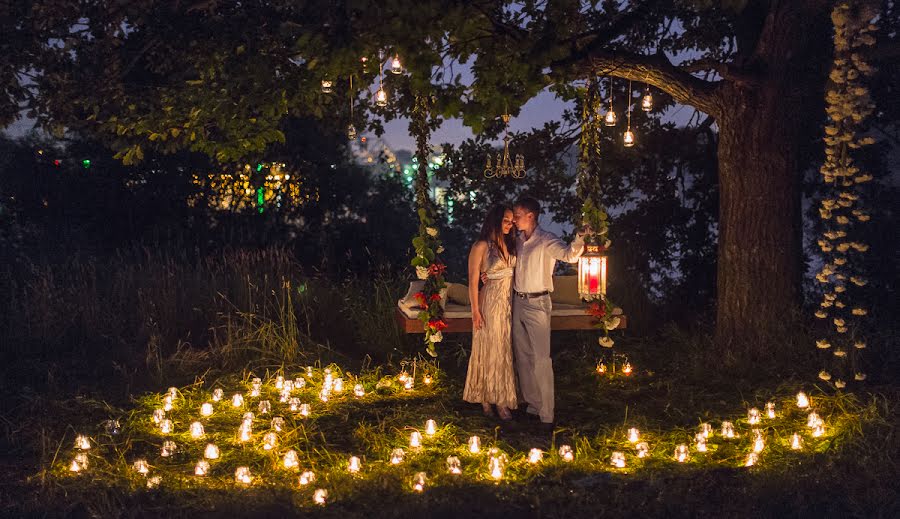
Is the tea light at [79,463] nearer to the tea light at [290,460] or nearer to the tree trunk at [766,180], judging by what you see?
the tea light at [290,460]

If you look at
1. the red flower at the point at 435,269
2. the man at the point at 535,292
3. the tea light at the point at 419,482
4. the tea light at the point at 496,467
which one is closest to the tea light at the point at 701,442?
the man at the point at 535,292

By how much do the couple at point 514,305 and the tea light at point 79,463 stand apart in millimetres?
3368

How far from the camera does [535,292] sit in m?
7.49

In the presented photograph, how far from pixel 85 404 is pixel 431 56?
15.5 ft

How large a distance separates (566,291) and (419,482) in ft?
15.1

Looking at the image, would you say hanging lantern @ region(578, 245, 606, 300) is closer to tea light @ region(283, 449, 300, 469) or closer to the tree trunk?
the tree trunk

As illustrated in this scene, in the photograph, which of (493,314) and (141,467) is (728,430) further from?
(141,467)

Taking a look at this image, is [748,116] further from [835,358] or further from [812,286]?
[812,286]

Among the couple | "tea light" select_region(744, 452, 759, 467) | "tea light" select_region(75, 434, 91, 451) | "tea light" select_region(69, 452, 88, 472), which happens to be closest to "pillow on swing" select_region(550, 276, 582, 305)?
the couple

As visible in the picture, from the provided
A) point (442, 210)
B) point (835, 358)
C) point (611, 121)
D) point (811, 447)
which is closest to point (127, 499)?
point (811, 447)

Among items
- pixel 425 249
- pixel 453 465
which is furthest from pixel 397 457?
pixel 425 249

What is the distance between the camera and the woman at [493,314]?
7508 mm

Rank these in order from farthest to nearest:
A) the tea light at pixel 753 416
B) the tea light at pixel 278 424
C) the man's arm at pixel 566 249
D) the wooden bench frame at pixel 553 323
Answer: the wooden bench frame at pixel 553 323
the man's arm at pixel 566 249
the tea light at pixel 753 416
the tea light at pixel 278 424

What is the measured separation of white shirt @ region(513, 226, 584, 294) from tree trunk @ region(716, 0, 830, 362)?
106 inches
